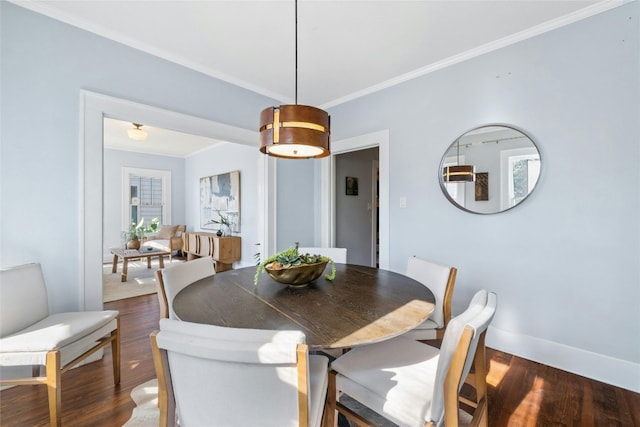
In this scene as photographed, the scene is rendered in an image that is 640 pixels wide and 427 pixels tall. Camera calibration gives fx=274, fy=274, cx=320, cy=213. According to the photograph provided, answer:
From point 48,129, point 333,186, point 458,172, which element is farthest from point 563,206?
point 48,129

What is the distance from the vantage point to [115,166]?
624 centimetres

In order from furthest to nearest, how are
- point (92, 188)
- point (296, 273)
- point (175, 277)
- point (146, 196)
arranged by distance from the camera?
point (146, 196)
point (92, 188)
point (175, 277)
point (296, 273)

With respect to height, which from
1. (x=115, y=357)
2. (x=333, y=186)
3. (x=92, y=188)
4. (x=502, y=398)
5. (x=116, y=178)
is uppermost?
(x=116, y=178)

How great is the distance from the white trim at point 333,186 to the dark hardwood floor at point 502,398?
1.43m

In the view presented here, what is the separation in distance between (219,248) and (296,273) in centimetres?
367

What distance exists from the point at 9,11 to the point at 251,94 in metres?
1.82

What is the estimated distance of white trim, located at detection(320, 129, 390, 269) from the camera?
9.84ft

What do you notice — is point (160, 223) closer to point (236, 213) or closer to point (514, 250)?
point (236, 213)

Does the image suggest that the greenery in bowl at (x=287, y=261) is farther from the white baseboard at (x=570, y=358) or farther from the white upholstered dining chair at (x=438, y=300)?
the white baseboard at (x=570, y=358)

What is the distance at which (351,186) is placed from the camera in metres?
4.42

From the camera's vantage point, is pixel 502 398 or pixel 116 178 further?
pixel 116 178

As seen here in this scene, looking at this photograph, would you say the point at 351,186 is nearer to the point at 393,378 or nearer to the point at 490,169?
the point at 490,169

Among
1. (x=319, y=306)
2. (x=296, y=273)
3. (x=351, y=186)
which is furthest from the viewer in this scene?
(x=351, y=186)

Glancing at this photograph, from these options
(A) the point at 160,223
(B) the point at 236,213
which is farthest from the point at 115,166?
(B) the point at 236,213
